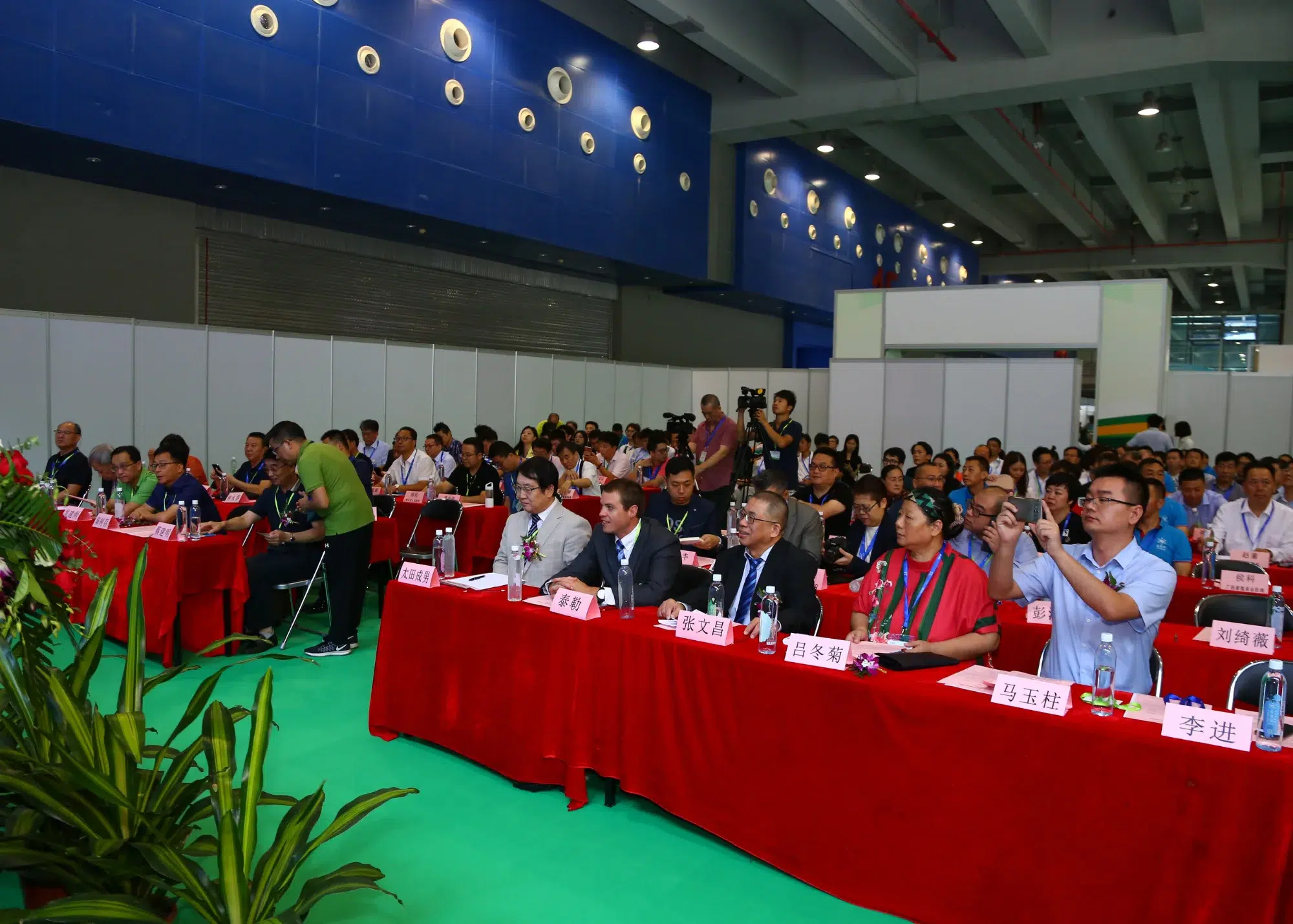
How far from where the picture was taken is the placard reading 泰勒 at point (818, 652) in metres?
2.76

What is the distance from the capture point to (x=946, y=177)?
1883 centimetres

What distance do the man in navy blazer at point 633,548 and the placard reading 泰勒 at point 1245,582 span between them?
253 cm

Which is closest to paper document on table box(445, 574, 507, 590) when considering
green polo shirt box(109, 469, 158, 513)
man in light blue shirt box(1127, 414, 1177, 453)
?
green polo shirt box(109, 469, 158, 513)

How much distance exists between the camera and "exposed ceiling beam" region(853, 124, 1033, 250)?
1639 cm

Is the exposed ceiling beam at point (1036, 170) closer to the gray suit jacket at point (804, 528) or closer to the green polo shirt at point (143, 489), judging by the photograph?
the gray suit jacket at point (804, 528)

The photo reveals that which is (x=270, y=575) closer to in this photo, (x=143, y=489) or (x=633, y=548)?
(x=143, y=489)

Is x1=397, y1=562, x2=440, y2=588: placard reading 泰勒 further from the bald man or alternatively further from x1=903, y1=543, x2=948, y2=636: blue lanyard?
the bald man

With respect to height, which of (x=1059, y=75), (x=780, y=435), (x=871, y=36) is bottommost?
(x=780, y=435)

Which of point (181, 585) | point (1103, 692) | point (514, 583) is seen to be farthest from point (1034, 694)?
point (181, 585)

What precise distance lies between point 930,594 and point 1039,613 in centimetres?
114

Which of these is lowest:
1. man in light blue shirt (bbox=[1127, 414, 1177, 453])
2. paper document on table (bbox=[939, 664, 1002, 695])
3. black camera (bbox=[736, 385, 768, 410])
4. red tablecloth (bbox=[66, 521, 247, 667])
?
red tablecloth (bbox=[66, 521, 247, 667])

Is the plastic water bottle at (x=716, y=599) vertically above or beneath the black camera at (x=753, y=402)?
beneath

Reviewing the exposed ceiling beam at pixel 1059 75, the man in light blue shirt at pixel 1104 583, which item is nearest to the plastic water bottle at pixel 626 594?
the man in light blue shirt at pixel 1104 583

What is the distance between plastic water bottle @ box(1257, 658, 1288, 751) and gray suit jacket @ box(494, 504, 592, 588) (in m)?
2.75
